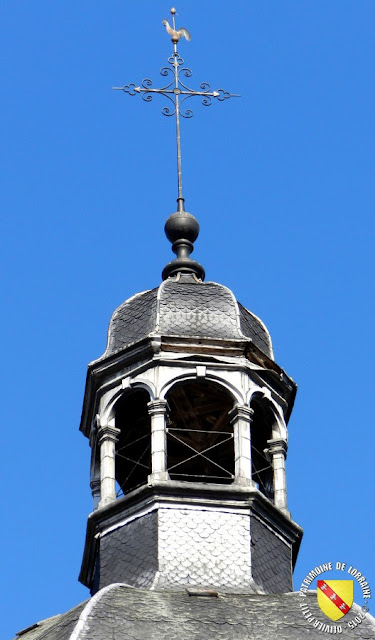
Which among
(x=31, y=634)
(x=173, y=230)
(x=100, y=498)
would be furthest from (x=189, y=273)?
(x=31, y=634)

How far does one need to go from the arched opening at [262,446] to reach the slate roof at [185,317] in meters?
0.92

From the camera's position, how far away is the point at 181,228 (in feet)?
145

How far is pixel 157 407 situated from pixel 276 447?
88.7 inches

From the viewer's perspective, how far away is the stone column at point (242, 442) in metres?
39.9

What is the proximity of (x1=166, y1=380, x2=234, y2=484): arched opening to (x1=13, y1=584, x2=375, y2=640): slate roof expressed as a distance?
4.82m

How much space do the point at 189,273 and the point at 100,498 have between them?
15.2 feet

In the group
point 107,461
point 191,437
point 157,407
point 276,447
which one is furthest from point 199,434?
point 157,407

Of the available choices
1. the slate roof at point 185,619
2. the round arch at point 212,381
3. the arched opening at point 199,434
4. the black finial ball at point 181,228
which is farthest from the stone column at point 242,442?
the black finial ball at point 181,228

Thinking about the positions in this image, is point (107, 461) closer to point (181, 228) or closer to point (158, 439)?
point (158, 439)

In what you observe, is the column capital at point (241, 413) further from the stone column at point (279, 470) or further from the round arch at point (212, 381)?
the stone column at point (279, 470)

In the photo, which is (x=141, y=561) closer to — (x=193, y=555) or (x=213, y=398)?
(x=193, y=555)

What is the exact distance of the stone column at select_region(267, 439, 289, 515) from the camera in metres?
40.8

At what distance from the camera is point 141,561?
38.8 metres

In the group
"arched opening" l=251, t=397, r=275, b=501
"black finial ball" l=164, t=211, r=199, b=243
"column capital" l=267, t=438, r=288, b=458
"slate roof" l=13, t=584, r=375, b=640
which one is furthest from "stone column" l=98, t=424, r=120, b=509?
"black finial ball" l=164, t=211, r=199, b=243
